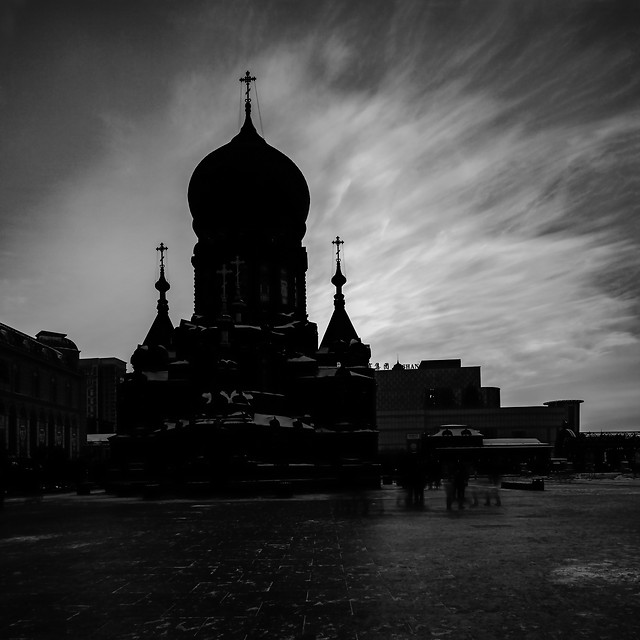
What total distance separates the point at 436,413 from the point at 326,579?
143699mm

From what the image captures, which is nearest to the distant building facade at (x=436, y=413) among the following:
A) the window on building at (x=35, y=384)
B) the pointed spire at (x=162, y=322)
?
the window on building at (x=35, y=384)

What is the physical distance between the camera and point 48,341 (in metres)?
102

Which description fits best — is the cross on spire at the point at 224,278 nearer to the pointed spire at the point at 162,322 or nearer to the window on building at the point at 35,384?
the pointed spire at the point at 162,322

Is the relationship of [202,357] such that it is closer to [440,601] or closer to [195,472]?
[195,472]

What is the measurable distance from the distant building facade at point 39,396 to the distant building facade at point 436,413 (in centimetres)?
6386

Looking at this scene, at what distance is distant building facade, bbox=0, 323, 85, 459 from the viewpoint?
76062 millimetres

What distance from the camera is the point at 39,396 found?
84812 mm

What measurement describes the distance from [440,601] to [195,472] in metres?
33.7

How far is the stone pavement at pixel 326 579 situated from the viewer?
8.55 m

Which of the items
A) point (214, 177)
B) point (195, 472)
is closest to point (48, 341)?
point (214, 177)

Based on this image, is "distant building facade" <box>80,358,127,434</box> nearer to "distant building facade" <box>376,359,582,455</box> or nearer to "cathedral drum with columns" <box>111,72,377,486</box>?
"distant building facade" <box>376,359,582,455</box>

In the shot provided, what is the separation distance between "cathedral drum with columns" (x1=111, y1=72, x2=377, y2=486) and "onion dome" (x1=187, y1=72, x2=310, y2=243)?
0.29 ft

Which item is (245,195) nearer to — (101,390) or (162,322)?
(162,322)

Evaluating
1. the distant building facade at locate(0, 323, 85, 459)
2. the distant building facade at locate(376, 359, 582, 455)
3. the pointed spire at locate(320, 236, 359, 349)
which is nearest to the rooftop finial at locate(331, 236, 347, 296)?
the pointed spire at locate(320, 236, 359, 349)
